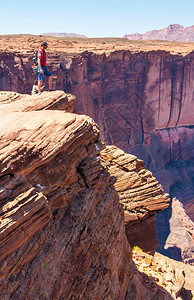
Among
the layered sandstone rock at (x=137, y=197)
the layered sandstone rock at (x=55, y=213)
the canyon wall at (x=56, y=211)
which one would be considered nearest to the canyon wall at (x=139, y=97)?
the layered sandstone rock at (x=137, y=197)

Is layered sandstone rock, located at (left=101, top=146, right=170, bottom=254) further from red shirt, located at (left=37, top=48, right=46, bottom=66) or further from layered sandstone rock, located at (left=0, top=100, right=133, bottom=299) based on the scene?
red shirt, located at (left=37, top=48, right=46, bottom=66)

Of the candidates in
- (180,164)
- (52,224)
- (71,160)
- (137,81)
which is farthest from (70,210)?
(180,164)

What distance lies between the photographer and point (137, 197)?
16.7 m

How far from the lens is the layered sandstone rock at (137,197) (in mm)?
16453

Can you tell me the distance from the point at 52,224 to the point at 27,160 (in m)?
2.14

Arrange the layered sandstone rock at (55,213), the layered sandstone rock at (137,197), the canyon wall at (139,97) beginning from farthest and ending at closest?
1. the canyon wall at (139,97)
2. the layered sandstone rock at (137,197)
3. the layered sandstone rock at (55,213)

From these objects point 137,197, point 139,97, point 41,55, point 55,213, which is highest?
point 41,55

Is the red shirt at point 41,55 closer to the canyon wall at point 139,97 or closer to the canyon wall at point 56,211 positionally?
the canyon wall at point 56,211

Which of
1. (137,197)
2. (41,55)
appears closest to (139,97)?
(137,197)

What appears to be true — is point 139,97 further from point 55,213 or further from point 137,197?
point 55,213

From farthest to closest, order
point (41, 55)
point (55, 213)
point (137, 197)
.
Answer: point (137, 197), point (41, 55), point (55, 213)

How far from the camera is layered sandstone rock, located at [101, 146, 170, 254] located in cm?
Answer: 1645

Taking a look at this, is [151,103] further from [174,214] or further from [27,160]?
[27,160]

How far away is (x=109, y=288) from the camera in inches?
370
